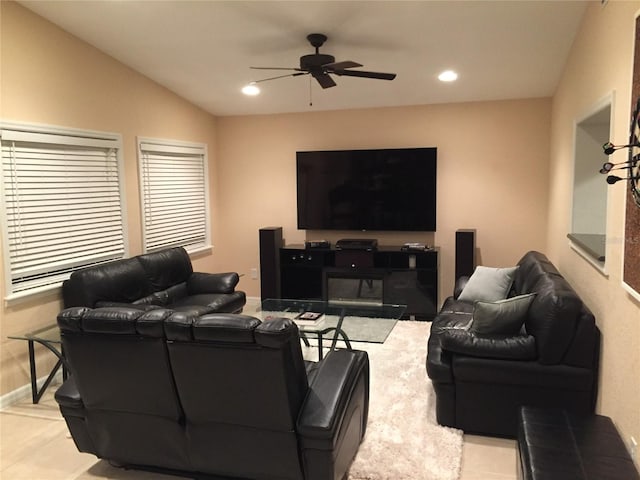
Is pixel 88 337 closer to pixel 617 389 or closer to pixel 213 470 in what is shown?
pixel 213 470

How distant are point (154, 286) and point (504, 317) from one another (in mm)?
3369

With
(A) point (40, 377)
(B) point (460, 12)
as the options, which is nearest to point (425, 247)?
(B) point (460, 12)

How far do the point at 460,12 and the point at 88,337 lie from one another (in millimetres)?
3332

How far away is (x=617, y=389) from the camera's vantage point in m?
2.44

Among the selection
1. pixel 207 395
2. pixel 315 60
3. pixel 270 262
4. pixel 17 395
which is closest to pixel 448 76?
pixel 315 60

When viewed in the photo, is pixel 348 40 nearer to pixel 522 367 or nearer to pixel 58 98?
pixel 58 98

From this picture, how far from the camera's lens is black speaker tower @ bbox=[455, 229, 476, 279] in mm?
5406

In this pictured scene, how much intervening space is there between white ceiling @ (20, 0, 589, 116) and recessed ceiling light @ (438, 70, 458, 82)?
7 centimetres

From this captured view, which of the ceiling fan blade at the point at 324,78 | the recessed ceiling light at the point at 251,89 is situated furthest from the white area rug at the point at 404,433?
the recessed ceiling light at the point at 251,89

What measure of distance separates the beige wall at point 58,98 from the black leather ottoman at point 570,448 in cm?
366

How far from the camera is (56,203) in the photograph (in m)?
4.18

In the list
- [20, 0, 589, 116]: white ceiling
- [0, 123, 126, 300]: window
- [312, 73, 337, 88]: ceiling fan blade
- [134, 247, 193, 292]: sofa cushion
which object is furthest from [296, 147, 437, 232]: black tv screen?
[0, 123, 126, 300]: window

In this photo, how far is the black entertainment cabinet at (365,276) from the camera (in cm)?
565

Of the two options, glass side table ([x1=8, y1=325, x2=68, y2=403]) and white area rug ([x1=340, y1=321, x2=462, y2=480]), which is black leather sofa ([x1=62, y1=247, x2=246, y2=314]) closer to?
glass side table ([x1=8, y1=325, x2=68, y2=403])
